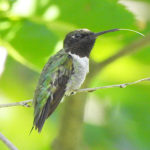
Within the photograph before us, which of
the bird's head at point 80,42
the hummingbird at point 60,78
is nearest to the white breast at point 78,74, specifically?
the hummingbird at point 60,78

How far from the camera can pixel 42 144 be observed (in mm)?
3971

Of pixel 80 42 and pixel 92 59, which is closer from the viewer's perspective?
pixel 92 59

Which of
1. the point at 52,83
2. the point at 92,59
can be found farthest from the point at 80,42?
the point at 52,83

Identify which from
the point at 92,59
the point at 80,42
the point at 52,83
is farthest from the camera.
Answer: the point at 80,42

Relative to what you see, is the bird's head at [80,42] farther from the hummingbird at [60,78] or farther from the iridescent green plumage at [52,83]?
the iridescent green plumage at [52,83]

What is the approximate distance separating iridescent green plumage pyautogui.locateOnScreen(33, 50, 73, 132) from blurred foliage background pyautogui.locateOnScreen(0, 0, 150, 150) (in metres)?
0.14

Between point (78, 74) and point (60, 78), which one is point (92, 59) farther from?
point (60, 78)

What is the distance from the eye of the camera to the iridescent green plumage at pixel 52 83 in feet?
9.71

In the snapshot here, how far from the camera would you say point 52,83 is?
10.4 feet

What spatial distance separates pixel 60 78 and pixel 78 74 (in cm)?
14

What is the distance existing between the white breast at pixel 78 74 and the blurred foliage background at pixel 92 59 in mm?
86

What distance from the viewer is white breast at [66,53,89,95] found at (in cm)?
318

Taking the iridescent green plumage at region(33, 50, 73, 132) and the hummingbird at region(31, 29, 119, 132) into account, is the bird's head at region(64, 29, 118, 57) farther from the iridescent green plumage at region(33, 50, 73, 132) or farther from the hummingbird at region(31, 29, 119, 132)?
the iridescent green plumage at region(33, 50, 73, 132)

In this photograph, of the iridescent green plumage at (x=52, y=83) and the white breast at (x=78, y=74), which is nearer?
the iridescent green plumage at (x=52, y=83)
